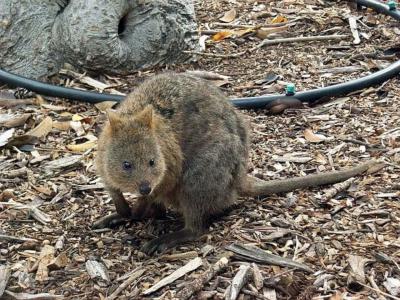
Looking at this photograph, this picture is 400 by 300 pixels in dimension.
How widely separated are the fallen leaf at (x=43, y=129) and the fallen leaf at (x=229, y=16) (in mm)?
3147

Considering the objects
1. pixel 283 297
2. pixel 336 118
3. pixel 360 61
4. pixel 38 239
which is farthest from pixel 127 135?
pixel 360 61

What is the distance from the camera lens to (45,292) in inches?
178

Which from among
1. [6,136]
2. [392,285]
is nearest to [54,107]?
[6,136]

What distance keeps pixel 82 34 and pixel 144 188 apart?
295cm

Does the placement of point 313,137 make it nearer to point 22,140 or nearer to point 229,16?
point 22,140

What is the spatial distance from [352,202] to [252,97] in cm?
204

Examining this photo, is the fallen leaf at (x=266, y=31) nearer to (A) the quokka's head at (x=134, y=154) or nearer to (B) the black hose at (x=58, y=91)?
(B) the black hose at (x=58, y=91)

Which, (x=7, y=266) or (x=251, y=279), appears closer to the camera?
(x=251, y=279)

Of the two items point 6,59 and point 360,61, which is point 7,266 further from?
point 360,61

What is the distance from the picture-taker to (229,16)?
9164mm

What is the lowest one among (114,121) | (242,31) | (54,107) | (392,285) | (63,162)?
(392,285)

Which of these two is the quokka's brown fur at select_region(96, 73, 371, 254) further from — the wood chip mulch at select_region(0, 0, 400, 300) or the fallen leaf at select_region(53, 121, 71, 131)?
the fallen leaf at select_region(53, 121, 71, 131)

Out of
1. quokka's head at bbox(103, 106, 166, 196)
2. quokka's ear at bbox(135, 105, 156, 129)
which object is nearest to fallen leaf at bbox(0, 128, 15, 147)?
quokka's head at bbox(103, 106, 166, 196)

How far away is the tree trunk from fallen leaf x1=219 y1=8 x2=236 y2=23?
1430 millimetres
